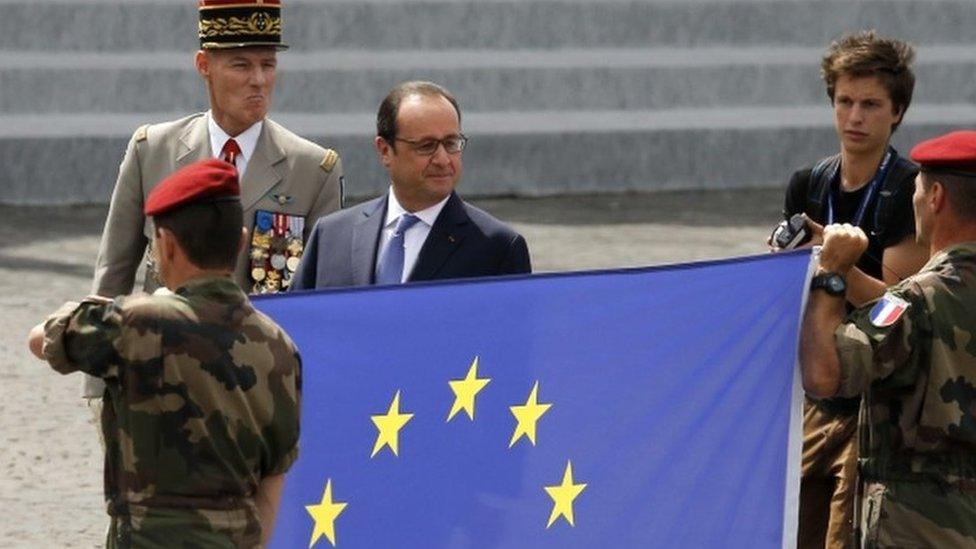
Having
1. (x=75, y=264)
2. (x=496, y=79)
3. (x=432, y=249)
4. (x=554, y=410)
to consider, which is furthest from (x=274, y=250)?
(x=496, y=79)

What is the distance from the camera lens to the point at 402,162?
219 inches

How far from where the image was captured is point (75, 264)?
13.2 metres

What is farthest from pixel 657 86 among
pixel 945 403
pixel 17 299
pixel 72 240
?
pixel 945 403

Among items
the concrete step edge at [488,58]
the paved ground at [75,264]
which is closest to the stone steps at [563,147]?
the paved ground at [75,264]

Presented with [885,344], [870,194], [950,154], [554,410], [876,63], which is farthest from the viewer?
[876,63]

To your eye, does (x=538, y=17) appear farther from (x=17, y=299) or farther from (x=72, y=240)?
(x=17, y=299)

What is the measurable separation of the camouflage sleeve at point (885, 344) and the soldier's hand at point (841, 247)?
230mm

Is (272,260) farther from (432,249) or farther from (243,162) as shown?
(432,249)

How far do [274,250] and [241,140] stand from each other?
350 millimetres

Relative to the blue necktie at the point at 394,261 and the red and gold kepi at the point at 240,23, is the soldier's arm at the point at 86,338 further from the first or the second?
the red and gold kepi at the point at 240,23

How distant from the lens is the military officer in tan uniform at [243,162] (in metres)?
6.02

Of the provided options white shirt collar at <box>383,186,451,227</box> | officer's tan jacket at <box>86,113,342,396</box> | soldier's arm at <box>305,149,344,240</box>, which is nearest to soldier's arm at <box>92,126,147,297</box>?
officer's tan jacket at <box>86,113,342,396</box>

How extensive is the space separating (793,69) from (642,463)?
1278 cm

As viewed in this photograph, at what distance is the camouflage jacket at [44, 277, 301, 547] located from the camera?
14.3 feet
